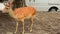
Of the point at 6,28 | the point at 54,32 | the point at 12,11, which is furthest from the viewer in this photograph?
the point at 6,28

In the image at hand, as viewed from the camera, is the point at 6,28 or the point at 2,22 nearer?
the point at 6,28

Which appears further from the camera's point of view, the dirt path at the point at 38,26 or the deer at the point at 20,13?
the dirt path at the point at 38,26

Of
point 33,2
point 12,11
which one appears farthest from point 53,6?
point 12,11

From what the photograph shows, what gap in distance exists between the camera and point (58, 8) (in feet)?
46.4

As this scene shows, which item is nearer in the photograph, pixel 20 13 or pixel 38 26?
pixel 20 13

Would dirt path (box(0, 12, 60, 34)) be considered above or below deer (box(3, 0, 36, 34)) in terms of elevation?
below

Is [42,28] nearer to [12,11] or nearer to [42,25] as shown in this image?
[42,25]

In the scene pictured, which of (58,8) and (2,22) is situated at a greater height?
(2,22)

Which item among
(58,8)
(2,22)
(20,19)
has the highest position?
(20,19)

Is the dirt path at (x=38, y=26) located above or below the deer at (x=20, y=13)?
below

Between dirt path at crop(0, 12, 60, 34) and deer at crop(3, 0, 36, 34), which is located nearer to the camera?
deer at crop(3, 0, 36, 34)

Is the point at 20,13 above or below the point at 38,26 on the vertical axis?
above

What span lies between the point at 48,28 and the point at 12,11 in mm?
1746

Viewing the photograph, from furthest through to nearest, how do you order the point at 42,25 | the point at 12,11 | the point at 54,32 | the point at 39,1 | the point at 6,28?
1. the point at 39,1
2. the point at 42,25
3. the point at 6,28
4. the point at 54,32
5. the point at 12,11
